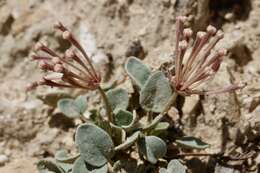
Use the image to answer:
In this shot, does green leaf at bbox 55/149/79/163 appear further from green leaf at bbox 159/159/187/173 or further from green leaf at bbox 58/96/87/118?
green leaf at bbox 159/159/187/173

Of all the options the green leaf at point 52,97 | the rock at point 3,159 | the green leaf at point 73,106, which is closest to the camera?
the green leaf at point 73,106

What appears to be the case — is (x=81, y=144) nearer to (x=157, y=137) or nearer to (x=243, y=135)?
(x=157, y=137)

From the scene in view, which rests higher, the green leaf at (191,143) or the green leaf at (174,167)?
the green leaf at (191,143)

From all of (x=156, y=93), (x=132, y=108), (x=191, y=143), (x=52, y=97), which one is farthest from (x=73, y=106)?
(x=191, y=143)

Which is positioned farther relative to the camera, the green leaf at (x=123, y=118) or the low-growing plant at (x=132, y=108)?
the green leaf at (x=123, y=118)

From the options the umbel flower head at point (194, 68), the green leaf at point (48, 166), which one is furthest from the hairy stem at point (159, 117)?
the green leaf at point (48, 166)

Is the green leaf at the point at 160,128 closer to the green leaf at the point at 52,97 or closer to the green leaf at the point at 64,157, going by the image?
the green leaf at the point at 64,157

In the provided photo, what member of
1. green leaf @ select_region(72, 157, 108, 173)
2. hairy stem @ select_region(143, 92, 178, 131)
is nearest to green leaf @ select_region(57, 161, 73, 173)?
green leaf @ select_region(72, 157, 108, 173)

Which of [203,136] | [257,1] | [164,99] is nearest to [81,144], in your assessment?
[164,99]
